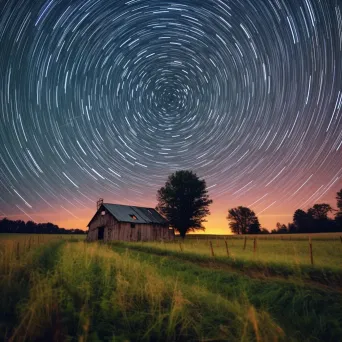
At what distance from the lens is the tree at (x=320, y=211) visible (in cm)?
8217

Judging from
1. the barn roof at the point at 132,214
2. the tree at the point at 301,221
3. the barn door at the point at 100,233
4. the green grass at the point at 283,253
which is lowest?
the green grass at the point at 283,253

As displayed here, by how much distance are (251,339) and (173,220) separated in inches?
1778

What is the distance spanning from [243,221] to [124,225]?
6424cm

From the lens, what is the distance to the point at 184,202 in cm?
4878

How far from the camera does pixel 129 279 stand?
19.3 feet

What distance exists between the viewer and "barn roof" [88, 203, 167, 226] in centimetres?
3762

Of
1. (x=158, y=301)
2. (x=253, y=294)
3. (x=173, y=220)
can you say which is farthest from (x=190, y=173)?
(x=158, y=301)

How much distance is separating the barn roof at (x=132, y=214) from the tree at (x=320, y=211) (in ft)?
222

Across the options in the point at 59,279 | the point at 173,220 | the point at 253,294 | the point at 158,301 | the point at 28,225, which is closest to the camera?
the point at 158,301

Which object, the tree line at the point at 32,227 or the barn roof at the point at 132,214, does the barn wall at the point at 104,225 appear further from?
the tree line at the point at 32,227

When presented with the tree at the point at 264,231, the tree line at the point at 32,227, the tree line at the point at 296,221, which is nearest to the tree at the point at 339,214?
the tree line at the point at 296,221

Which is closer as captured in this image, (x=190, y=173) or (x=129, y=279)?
(x=129, y=279)

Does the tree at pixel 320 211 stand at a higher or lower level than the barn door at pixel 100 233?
higher

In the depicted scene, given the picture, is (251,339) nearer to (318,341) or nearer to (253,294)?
(318,341)
